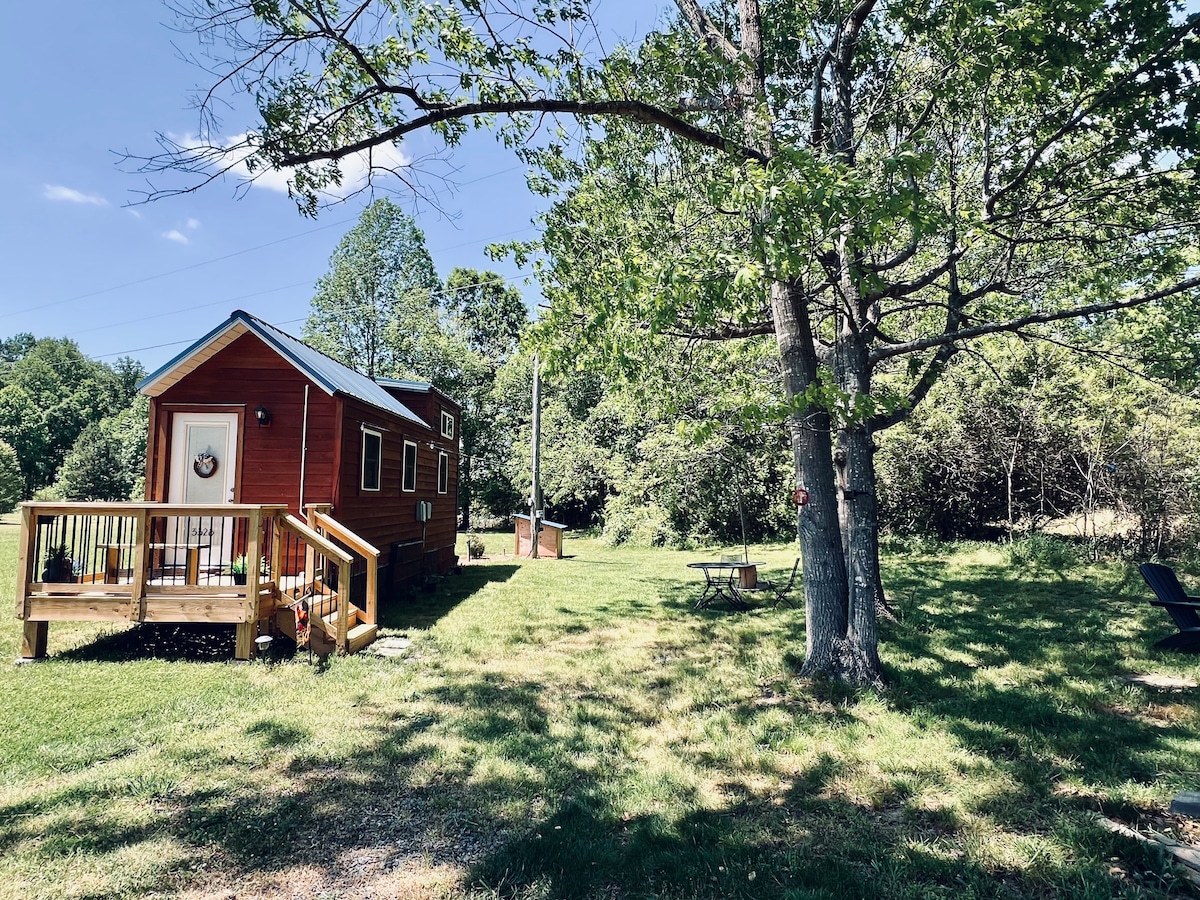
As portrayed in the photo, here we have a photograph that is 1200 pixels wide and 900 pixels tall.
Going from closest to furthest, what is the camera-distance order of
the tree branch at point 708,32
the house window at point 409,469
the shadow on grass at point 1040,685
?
1. the shadow on grass at point 1040,685
2. the tree branch at point 708,32
3. the house window at point 409,469

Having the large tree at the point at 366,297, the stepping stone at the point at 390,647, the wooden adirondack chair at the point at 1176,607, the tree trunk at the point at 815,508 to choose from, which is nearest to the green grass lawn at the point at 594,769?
the stepping stone at the point at 390,647

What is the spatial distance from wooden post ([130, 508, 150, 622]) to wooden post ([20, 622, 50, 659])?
105cm

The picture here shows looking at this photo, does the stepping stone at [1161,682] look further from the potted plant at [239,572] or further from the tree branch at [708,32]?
the potted plant at [239,572]

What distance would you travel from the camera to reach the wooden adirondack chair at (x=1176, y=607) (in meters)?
5.93

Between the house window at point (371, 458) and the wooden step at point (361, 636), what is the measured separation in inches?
113

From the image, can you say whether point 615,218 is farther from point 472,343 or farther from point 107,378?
point 107,378

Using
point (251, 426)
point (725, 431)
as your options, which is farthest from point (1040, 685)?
point (725, 431)

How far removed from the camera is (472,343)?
110ft

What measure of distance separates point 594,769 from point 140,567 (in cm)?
519

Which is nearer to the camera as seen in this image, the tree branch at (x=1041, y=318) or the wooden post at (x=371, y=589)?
the tree branch at (x=1041, y=318)

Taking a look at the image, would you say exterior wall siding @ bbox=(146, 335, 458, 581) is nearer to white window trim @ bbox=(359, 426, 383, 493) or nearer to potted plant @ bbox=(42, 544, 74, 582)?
white window trim @ bbox=(359, 426, 383, 493)

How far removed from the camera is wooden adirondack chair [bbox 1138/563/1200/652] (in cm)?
593

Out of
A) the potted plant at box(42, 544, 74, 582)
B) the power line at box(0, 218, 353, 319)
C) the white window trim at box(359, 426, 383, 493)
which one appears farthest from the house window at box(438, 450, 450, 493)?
the power line at box(0, 218, 353, 319)

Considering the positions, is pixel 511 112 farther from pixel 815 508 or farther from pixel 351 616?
pixel 351 616
